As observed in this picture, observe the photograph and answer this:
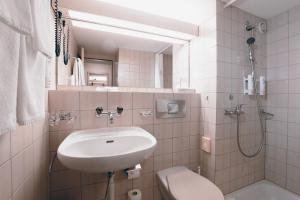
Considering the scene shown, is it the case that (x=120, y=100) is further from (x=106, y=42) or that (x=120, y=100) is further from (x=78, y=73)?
(x=106, y=42)

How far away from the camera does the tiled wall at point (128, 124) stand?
1.16m

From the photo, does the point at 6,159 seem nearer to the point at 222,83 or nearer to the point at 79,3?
the point at 79,3

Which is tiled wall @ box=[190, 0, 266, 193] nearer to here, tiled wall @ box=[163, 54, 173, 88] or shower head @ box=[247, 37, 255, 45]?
shower head @ box=[247, 37, 255, 45]

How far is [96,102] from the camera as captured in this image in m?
1.25

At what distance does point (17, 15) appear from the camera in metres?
0.39

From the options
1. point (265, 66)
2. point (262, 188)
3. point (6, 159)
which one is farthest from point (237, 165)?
point (6, 159)

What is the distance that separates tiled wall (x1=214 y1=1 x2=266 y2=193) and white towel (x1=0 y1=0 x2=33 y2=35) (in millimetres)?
1509

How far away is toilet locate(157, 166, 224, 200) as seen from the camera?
3.49 feet

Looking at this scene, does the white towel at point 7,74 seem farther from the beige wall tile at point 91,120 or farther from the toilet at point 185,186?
the toilet at point 185,186

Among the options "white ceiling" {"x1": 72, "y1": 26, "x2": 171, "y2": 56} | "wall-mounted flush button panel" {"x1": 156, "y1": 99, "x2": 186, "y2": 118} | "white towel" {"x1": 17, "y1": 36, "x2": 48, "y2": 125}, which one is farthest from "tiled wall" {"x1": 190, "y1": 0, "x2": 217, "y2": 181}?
"white towel" {"x1": 17, "y1": 36, "x2": 48, "y2": 125}

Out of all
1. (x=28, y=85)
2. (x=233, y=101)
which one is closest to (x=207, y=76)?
(x=233, y=101)

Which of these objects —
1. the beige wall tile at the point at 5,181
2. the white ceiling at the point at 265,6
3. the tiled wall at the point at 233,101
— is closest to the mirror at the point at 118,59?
the tiled wall at the point at 233,101

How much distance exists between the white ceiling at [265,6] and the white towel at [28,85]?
1.78 m

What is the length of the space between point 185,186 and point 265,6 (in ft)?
6.46
